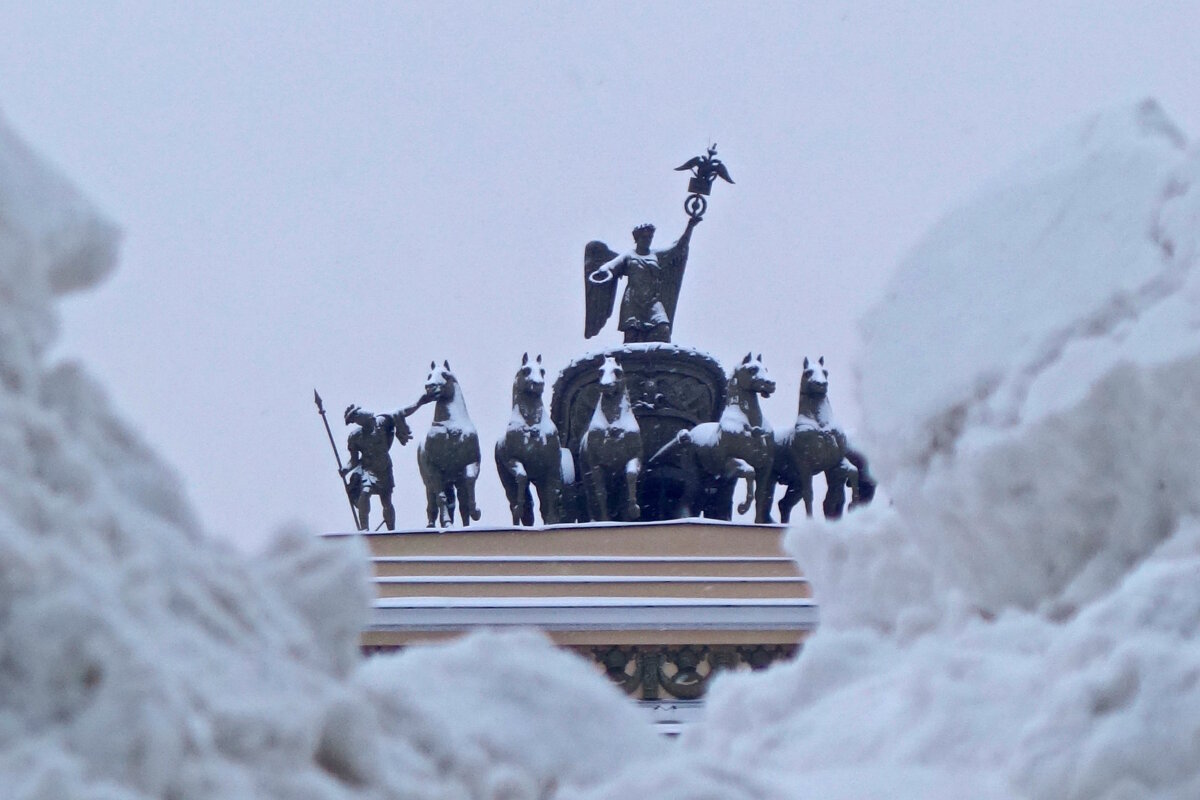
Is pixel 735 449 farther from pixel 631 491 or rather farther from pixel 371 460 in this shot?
pixel 371 460

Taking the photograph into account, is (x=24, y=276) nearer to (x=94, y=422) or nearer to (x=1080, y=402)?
(x=94, y=422)

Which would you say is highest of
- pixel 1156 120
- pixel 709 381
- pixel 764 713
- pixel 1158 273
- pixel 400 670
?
pixel 709 381

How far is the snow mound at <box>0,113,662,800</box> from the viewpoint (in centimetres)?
117

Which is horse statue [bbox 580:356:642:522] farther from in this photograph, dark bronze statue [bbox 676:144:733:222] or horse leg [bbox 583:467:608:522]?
dark bronze statue [bbox 676:144:733:222]

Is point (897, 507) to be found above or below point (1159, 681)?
above

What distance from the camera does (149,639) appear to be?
4.04ft

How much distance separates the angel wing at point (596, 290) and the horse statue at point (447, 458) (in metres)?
3.23

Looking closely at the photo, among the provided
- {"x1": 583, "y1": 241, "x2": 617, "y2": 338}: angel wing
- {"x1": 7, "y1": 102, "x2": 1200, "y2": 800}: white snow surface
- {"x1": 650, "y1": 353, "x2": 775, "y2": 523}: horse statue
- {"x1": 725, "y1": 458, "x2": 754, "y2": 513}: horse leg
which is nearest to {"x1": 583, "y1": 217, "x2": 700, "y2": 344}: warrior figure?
{"x1": 583, "y1": 241, "x2": 617, "y2": 338}: angel wing

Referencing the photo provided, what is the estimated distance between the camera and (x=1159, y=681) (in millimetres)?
1906

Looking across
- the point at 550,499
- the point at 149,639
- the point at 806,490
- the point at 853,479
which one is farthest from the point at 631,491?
the point at 149,639

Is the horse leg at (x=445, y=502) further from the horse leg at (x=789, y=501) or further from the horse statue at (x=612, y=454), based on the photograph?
the horse leg at (x=789, y=501)

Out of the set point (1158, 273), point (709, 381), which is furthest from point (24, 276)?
point (709, 381)

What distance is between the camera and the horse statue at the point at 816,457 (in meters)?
17.1

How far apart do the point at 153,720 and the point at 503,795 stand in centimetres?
44
